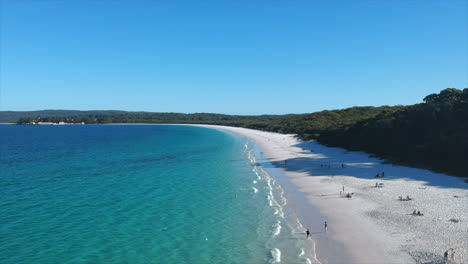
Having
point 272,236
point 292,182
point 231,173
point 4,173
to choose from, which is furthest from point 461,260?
point 4,173

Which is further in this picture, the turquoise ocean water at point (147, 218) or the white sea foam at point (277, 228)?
the white sea foam at point (277, 228)

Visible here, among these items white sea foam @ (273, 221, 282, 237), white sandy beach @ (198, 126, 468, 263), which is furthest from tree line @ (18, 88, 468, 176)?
white sea foam @ (273, 221, 282, 237)

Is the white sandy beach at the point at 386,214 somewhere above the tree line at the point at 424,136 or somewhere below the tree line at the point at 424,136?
below

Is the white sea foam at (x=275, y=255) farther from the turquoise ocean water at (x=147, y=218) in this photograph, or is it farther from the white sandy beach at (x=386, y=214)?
the white sandy beach at (x=386, y=214)

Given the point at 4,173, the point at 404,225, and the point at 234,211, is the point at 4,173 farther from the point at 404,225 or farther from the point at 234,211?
the point at 404,225

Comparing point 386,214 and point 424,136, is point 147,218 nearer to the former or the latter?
point 386,214

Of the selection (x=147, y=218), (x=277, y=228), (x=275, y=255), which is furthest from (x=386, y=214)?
(x=147, y=218)

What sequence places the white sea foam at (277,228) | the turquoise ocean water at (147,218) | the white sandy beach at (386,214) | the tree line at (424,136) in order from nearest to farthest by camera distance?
the white sandy beach at (386,214) → the turquoise ocean water at (147,218) → the white sea foam at (277,228) → the tree line at (424,136)

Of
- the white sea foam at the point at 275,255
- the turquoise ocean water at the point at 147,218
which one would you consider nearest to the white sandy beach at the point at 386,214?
the white sea foam at the point at 275,255

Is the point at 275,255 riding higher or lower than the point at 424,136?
lower
